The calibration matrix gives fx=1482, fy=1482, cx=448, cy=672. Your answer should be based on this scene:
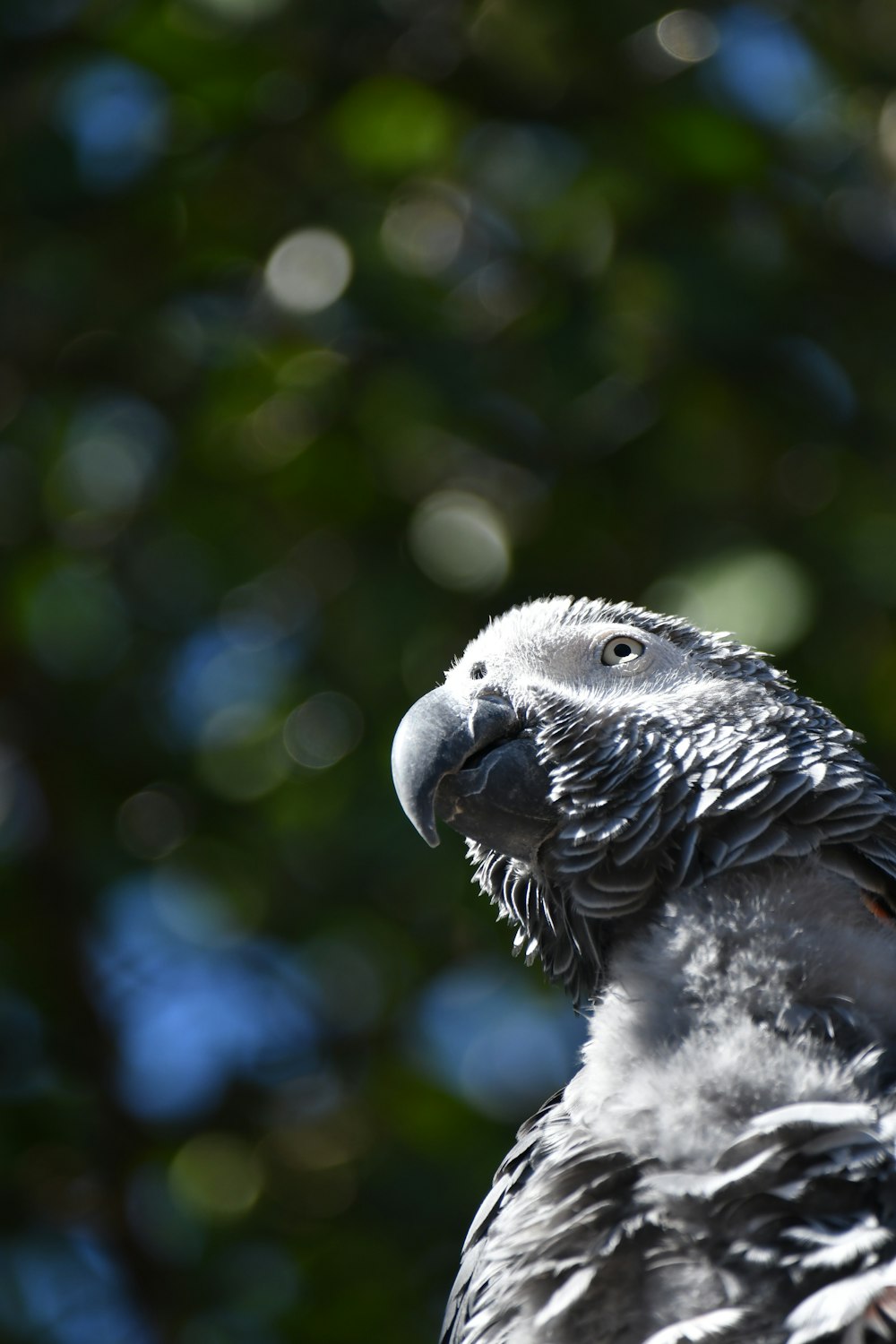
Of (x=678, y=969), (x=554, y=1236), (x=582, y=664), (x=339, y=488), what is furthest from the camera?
(x=339, y=488)

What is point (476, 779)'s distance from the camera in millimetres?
2211

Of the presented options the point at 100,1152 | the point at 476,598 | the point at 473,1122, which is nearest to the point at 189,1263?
the point at 100,1152

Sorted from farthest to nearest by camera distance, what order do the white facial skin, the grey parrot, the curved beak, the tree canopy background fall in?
the tree canopy background → the white facial skin → the curved beak → the grey parrot

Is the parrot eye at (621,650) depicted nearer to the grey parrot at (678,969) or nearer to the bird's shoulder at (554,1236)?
the grey parrot at (678,969)

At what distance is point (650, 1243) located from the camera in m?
1.81

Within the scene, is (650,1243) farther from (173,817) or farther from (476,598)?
(173,817)

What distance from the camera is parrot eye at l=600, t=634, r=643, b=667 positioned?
2.37m

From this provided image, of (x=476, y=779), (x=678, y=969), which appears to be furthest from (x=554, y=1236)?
(x=476, y=779)

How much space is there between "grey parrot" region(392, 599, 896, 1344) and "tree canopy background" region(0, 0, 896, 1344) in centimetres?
137

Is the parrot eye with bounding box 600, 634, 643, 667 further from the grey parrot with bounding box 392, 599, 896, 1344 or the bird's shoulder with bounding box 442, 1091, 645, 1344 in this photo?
the bird's shoulder with bounding box 442, 1091, 645, 1344

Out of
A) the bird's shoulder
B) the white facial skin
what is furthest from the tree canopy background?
the bird's shoulder

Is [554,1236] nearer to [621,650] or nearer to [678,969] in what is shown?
[678,969]

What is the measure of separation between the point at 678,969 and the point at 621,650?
576mm

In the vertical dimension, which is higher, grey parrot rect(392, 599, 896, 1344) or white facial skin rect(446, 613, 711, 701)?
white facial skin rect(446, 613, 711, 701)
